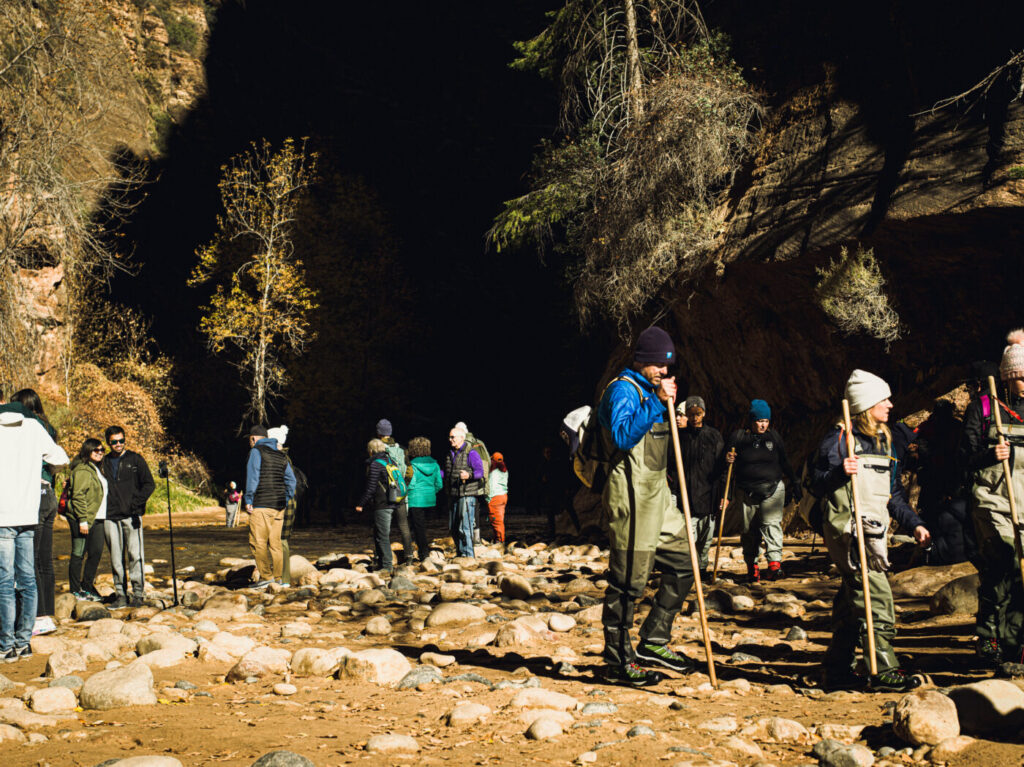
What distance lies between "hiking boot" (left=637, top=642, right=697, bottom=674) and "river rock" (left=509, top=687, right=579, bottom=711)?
74cm

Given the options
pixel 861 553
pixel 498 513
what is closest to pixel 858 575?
pixel 861 553

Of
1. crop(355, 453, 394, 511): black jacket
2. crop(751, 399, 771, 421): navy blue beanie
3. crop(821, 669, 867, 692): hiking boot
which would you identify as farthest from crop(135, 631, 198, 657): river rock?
crop(751, 399, 771, 421): navy blue beanie

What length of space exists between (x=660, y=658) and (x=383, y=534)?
7495 millimetres

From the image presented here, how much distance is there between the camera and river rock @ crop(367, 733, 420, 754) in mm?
4672

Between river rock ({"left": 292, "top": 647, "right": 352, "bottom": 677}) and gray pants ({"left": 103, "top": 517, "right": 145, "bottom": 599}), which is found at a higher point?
gray pants ({"left": 103, "top": 517, "right": 145, "bottom": 599})

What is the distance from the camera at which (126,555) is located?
434 inches

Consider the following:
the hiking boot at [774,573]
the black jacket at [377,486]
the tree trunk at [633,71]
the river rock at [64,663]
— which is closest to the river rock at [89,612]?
the river rock at [64,663]

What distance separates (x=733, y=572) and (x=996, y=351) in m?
4.99

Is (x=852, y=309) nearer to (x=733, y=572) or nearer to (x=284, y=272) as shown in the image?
(x=733, y=572)

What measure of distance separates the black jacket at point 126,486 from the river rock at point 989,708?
8.71 meters

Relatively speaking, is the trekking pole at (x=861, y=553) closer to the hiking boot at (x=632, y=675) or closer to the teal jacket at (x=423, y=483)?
the hiking boot at (x=632, y=675)

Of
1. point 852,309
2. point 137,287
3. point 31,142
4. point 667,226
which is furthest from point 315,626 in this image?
point 137,287

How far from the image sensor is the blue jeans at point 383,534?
12.9 metres

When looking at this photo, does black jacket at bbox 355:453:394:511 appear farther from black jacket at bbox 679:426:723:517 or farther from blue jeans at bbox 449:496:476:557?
black jacket at bbox 679:426:723:517
